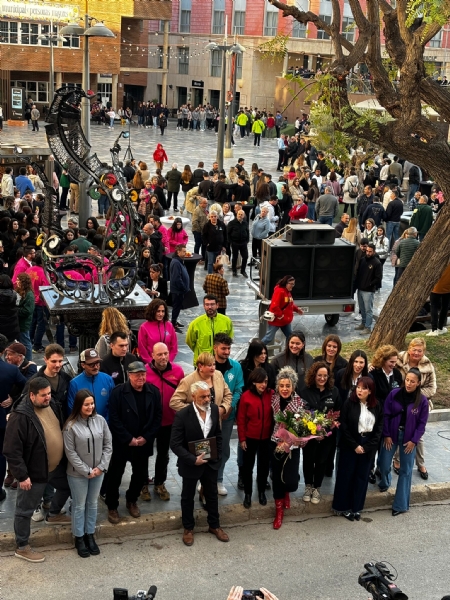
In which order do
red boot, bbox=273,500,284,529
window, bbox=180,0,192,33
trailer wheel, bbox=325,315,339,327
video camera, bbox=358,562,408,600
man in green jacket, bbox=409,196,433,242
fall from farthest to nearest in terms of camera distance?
window, bbox=180,0,192,33 → man in green jacket, bbox=409,196,433,242 → trailer wheel, bbox=325,315,339,327 → red boot, bbox=273,500,284,529 → video camera, bbox=358,562,408,600

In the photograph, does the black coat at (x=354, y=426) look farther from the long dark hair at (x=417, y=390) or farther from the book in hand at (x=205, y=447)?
the book in hand at (x=205, y=447)

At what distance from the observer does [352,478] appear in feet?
28.2

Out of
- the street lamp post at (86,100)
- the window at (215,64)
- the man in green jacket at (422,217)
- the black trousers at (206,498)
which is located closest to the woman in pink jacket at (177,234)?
the street lamp post at (86,100)

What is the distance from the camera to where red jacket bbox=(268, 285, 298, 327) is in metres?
12.5

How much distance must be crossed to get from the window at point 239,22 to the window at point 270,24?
1722 millimetres

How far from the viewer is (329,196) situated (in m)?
20.1

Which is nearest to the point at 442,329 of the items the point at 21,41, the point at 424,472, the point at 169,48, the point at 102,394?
the point at 424,472

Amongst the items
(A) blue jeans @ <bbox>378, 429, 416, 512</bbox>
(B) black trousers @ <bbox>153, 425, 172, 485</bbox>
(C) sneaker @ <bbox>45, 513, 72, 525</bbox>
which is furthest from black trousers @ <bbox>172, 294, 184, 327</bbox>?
(C) sneaker @ <bbox>45, 513, 72, 525</bbox>

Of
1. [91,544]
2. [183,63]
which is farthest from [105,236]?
[183,63]

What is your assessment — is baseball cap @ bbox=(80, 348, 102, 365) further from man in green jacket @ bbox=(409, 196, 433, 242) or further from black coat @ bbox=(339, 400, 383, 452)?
man in green jacket @ bbox=(409, 196, 433, 242)

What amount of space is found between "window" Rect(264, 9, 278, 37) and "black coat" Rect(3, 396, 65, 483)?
164 feet

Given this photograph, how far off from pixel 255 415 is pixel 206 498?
2.84ft

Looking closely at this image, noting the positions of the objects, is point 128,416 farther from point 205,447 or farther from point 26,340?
point 26,340

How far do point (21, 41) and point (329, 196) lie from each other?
31.5m
